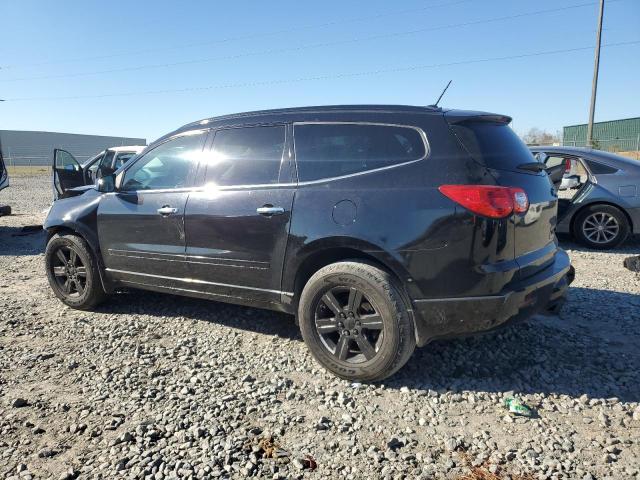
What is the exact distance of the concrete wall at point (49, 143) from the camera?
53.5 m

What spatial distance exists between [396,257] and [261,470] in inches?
58.4

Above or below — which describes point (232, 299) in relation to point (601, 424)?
above

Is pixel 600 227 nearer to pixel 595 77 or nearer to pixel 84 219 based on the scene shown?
pixel 84 219

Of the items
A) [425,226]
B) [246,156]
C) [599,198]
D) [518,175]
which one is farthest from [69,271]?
[599,198]

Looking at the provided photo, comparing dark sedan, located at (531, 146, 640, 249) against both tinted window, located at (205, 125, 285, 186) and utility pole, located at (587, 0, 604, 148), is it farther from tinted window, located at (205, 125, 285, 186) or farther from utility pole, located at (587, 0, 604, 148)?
utility pole, located at (587, 0, 604, 148)

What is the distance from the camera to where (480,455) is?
8.44 ft

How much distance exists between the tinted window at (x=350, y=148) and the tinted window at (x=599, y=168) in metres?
5.41

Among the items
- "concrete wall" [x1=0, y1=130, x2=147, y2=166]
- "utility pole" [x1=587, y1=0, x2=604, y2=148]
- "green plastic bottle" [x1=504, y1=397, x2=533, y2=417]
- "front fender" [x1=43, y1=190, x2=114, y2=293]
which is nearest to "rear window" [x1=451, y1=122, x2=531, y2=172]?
"green plastic bottle" [x1=504, y1=397, x2=533, y2=417]

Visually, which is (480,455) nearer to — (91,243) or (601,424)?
(601,424)

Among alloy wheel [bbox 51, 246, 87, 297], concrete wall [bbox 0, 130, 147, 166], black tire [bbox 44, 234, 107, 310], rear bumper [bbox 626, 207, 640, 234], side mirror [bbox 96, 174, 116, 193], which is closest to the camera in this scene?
side mirror [bbox 96, 174, 116, 193]

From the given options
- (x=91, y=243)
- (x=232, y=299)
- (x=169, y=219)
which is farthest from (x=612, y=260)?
(x=91, y=243)

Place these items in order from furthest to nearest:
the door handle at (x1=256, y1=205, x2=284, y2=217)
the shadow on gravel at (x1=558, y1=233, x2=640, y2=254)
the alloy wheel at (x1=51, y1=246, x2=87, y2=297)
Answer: the shadow on gravel at (x1=558, y1=233, x2=640, y2=254) < the alloy wheel at (x1=51, y1=246, x2=87, y2=297) < the door handle at (x1=256, y1=205, x2=284, y2=217)

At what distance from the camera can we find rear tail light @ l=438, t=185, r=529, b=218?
296 cm

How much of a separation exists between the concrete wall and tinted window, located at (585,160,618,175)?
51.9 meters
